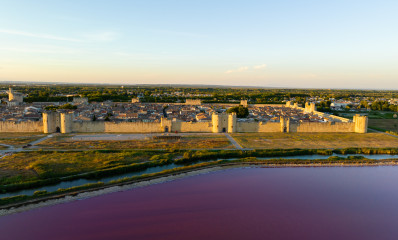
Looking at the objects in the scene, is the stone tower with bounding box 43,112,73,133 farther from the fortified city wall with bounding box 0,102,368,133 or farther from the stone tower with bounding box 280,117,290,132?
the stone tower with bounding box 280,117,290,132

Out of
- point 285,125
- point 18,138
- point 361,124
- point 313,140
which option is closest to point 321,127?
point 285,125

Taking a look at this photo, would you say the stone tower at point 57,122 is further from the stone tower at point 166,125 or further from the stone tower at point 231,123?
the stone tower at point 231,123

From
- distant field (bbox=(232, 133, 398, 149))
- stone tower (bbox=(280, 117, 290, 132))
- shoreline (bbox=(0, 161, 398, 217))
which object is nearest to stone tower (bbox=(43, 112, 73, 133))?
shoreline (bbox=(0, 161, 398, 217))

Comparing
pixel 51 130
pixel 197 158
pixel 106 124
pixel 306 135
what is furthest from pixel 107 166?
pixel 306 135

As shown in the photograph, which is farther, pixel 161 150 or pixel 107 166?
pixel 161 150

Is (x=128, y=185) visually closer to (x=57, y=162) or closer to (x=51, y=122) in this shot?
(x=57, y=162)

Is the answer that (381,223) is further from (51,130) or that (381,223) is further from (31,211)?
(51,130)

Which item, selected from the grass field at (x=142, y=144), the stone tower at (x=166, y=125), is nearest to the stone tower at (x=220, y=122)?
the grass field at (x=142, y=144)
